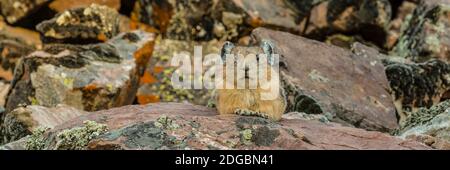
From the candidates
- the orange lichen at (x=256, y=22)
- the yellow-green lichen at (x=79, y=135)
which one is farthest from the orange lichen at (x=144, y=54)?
the yellow-green lichen at (x=79, y=135)

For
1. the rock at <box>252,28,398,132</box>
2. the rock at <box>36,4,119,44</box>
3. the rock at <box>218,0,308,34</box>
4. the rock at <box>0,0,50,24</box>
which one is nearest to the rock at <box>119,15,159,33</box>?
the rock at <box>36,4,119,44</box>

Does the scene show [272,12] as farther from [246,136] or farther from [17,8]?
[246,136]

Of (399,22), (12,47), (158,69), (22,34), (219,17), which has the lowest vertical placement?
(158,69)

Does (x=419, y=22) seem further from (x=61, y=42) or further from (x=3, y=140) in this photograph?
(x=3, y=140)

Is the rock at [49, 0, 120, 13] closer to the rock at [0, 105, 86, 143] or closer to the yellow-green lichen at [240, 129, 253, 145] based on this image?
the rock at [0, 105, 86, 143]

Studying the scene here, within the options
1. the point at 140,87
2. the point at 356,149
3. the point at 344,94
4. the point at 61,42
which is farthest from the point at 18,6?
the point at 356,149

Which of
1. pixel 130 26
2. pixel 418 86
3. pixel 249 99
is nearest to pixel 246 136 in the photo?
pixel 249 99
